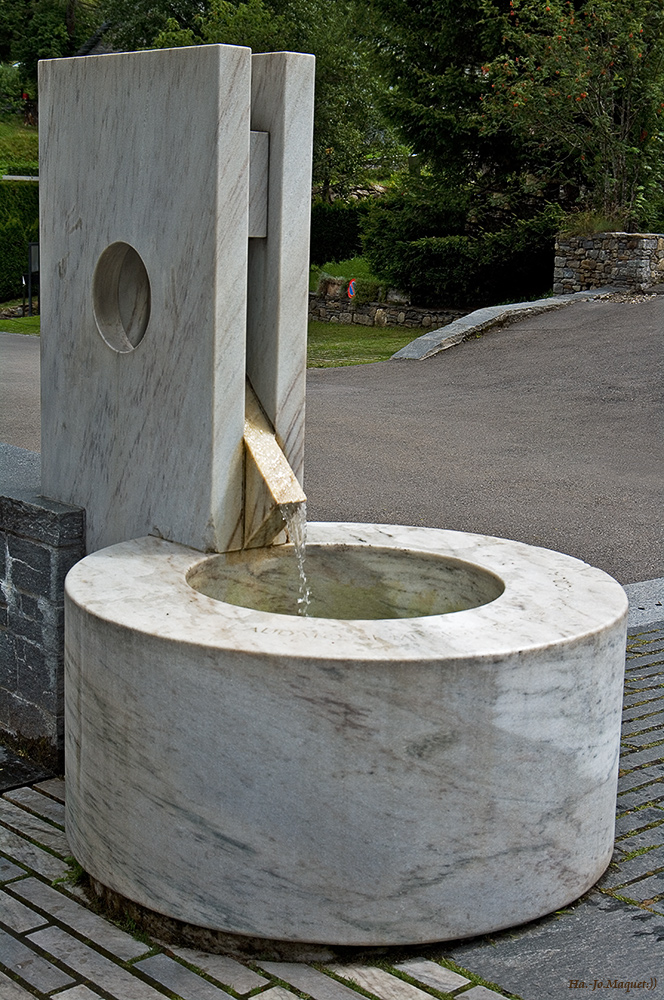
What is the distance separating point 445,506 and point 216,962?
5.52 meters

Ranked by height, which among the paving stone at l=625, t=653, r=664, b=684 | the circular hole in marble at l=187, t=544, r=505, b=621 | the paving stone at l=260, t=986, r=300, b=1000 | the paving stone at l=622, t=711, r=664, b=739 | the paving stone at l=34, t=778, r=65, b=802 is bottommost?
the paving stone at l=34, t=778, r=65, b=802

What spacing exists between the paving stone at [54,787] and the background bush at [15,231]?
73.0 feet

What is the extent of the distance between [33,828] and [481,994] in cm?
158

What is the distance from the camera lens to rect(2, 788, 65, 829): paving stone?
3840 mm

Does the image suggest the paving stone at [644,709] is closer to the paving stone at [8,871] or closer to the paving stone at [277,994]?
the paving stone at [277,994]

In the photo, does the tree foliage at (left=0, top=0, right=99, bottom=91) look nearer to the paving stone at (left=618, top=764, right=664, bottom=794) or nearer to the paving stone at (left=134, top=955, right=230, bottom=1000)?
the paving stone at (left=618, top=764, right=664, bottom=794)

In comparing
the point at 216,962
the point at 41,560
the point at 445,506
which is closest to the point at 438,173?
the point at 445,506

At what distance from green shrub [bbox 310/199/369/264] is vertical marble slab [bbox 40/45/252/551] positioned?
21.6 m

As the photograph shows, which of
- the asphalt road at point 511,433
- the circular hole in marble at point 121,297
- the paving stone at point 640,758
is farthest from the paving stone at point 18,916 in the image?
the asphalt road at point 511,433

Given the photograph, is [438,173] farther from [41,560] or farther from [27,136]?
[27,136]

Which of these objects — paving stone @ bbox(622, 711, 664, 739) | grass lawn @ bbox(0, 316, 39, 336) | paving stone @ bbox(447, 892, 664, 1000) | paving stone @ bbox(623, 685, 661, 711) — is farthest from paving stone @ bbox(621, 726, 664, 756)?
grass lawn @ bbox(0, 316, 39, 336)

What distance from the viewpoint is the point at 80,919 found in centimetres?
323

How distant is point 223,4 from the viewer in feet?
85.5

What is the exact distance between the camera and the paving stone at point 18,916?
3172 mm
